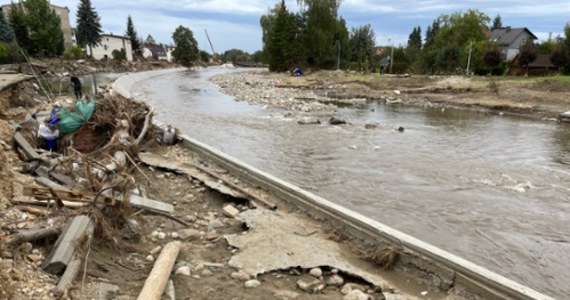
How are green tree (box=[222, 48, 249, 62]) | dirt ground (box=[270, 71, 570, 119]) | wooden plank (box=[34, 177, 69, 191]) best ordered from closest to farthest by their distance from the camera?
wooden plank (box=[34, 177, 69, 191]) → dirt ground (box=[270, 71, 570, 119]) → green tree (box=[222, 48, 249, 62])

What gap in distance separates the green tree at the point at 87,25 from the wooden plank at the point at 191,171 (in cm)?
6566

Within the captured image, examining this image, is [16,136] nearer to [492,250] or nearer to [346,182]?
[346,182]

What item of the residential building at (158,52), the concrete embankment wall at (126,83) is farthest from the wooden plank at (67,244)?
the residential building at (158,52)

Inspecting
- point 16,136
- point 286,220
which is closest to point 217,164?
point 286,220

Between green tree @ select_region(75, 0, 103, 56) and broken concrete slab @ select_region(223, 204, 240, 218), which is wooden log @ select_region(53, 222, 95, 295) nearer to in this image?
broken concrete slab @ select_region(223, 204, 240, 218)

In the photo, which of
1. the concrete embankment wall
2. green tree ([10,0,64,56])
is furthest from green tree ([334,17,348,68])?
green tree ([10,0,64,56])

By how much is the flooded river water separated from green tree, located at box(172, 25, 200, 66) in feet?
237

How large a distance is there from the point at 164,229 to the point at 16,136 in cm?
443

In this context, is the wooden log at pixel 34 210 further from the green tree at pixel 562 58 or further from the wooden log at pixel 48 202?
the green tree at pixel 562 58

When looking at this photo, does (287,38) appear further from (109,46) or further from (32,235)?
(32,235)

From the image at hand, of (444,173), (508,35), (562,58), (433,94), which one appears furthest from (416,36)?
(444,173)

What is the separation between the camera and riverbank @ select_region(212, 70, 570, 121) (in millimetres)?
22866

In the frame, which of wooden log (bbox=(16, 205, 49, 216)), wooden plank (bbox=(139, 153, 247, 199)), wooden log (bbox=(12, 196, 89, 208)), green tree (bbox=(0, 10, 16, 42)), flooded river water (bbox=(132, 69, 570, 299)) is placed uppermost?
green tree (bbox=(0, 10, 16, 42))

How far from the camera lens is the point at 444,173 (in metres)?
9.66
